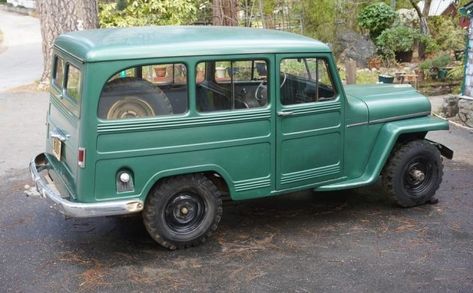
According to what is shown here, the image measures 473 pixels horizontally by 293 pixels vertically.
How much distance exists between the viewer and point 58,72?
533 cm

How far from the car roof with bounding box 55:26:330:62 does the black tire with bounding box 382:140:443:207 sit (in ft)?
4.45

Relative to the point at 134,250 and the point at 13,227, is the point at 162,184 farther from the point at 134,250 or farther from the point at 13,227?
the point at 13,227

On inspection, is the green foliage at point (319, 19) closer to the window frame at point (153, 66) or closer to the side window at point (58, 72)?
the side window at point (58, 72)

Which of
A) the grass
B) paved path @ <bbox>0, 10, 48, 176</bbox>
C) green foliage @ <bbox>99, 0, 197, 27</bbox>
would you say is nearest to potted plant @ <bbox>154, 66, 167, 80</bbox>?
paved path @ <bbox>0, 10, 48, 176</bbox>

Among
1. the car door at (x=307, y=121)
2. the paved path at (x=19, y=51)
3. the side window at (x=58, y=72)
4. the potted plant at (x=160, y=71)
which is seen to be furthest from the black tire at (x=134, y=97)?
the paved path at (x=19, y=51)

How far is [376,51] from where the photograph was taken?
16.7 metres

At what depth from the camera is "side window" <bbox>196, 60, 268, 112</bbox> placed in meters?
4.76

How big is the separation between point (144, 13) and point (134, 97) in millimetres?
12015

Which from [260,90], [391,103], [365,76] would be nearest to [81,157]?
[260,90]

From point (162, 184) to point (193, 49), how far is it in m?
1.14

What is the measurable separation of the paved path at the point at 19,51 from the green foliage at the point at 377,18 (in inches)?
382

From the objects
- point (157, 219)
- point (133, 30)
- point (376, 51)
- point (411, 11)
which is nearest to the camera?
point (157, 219)

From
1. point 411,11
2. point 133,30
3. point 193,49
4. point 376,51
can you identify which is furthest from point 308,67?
point 411,11

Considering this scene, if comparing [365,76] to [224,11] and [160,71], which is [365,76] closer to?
[224,11]
